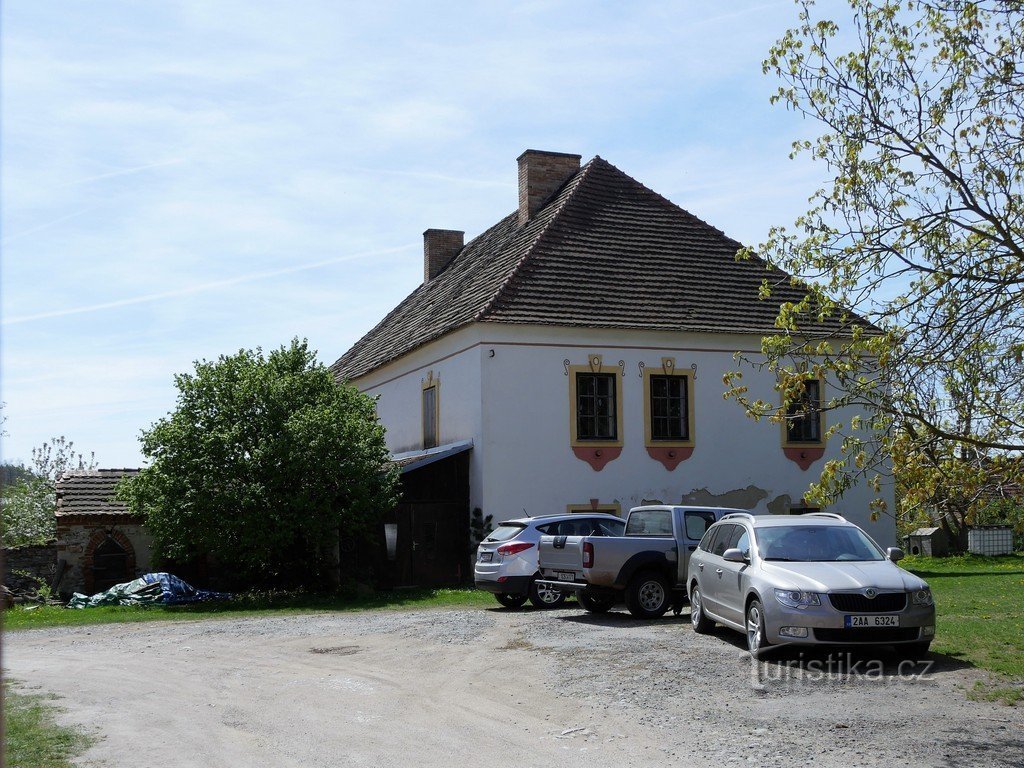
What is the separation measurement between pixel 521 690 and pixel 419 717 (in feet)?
5.13

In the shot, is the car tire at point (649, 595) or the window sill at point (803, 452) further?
the window sill at point (803, 452)

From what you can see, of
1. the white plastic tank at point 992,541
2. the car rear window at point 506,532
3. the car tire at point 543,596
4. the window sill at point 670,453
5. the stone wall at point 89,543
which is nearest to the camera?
the car tire at point 543,596

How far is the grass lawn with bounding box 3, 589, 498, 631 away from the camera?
21.2 metres

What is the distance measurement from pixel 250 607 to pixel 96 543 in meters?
7.62

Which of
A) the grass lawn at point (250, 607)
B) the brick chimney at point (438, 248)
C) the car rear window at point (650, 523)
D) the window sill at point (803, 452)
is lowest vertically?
the grass lawn at point (250, 607)

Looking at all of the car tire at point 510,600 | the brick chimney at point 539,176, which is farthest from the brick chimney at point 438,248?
the car tire at point 510,600

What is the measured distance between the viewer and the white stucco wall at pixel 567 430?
2625cm

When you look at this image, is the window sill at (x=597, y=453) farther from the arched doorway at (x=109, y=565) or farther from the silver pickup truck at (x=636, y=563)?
the arched doorway at (x=109, y=565)

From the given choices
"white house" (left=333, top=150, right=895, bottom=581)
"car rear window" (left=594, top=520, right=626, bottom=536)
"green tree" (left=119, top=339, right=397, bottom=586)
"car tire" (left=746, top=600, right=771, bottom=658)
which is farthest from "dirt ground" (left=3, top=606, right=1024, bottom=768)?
"white house" (left=333, top=150, right=895, bottom=581)

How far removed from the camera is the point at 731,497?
28.4 meters

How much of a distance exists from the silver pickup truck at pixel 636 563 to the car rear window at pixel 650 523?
16mm

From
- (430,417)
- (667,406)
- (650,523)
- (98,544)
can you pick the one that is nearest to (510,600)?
(650,523)

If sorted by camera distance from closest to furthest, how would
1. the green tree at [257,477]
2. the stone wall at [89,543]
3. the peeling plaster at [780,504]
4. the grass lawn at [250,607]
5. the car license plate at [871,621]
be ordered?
the car license plate at [871,621]
the grass lawn at [250,607]
the green tree at [257,477]
the stone wall at [89,543]
the peeling plaster at [780,504]

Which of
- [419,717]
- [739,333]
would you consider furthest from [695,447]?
[419,717]
